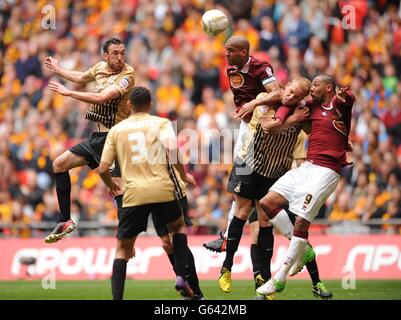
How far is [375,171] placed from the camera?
19.6 m

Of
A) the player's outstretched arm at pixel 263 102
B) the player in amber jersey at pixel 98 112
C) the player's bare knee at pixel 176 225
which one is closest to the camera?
the player's bare knee at pixel 176 225

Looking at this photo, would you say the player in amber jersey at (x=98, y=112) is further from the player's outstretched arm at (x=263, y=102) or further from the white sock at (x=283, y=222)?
the white sock at (x=283, y=222)

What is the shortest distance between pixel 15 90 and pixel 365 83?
29.3 feet

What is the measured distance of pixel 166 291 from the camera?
49.2 feet

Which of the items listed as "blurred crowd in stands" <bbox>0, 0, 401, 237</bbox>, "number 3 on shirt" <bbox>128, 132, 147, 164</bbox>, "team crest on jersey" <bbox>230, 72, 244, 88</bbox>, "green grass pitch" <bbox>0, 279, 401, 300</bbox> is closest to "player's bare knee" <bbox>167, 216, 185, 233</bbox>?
"number 3 on shirt" <bbox>128, 132, 147, 164</bbox>

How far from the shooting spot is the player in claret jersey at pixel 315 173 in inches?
493

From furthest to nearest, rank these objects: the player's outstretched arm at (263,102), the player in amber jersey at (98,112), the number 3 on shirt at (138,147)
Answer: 1. the player in amber jersey at (98,112)
2. the player's outstretched arm at (263,102)
3. the number 3 on shirt at (138,147)

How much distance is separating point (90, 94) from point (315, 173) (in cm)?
302

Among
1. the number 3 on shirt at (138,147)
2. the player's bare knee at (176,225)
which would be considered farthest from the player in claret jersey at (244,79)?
the number 3 on shirt at (138,147)

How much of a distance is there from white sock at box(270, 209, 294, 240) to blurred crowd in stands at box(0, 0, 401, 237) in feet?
18.6

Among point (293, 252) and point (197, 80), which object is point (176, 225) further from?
point (197, 80)

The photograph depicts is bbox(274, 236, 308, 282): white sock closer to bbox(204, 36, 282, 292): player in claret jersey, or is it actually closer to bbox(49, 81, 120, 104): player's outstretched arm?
bbox(204, 36, 282, 292): player in claret jersey

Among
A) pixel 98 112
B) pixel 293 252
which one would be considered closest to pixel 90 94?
pixel 98 112

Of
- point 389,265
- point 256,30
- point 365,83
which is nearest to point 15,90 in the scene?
point 256,30
